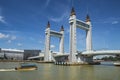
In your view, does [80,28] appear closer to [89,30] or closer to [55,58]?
[89,30]

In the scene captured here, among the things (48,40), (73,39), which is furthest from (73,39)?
(48,40)

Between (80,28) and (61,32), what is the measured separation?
34725 mm

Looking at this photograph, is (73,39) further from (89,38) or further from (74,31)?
(89,38)

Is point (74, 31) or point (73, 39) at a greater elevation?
point (74, 31)

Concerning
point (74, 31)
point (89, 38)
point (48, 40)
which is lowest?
point (89, 38)

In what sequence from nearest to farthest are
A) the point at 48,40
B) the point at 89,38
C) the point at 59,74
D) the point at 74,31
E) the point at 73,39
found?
the point at 59,74 < the point at 73,39 < the point at 74,31 < the point at 89,38 < the point at 48,40

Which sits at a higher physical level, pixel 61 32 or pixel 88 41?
pixel 61 32

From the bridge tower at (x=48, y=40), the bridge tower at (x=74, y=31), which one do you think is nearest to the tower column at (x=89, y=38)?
the bridge tower at (x=74, y=31)

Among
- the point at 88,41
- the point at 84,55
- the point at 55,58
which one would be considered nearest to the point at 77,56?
the point at 84,55

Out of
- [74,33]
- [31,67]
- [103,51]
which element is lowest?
[31,67]

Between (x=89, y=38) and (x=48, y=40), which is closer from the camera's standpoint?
(x=89, y=38)

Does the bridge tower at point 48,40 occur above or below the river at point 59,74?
above

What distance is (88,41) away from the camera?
99625mm

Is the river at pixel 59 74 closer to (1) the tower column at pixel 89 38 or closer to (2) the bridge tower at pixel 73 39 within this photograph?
(2) the bridge tower at pixel 73 39
